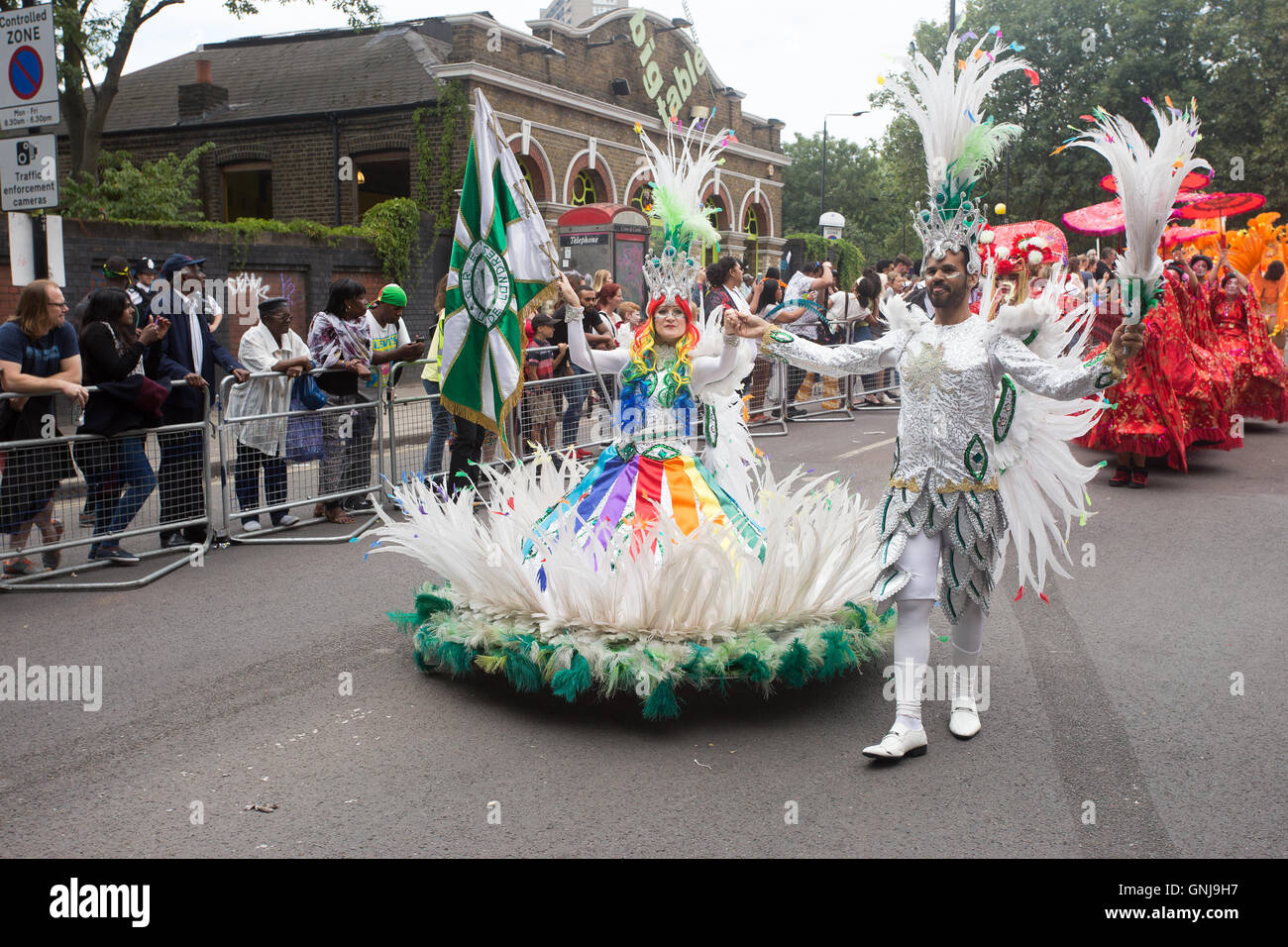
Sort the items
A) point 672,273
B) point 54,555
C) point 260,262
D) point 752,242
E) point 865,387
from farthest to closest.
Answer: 1. point 752,242
2. point 260,262
3. point 865,387
4. point 54,555
5. point 672,273

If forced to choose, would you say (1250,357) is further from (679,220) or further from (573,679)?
(573,679)

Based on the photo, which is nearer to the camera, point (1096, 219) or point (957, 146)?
point (957, 146)

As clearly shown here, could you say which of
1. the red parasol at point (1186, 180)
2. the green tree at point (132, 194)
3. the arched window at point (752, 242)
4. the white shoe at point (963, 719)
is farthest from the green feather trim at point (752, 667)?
the arched window at point (752, 242)

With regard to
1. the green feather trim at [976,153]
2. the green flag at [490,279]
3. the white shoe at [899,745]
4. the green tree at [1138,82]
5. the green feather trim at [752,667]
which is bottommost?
the white shoe at [899,745]

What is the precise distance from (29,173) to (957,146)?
690cm

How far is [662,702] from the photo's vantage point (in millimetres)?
4492

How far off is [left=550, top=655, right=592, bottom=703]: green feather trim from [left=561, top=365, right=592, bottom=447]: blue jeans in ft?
20.8

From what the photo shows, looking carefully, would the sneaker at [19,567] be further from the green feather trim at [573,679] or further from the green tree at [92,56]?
the green tree at [92,56]

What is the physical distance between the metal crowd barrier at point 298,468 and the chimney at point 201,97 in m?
20.8

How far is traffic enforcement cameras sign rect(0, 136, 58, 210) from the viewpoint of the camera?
820cm

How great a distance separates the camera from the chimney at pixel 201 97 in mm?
26828

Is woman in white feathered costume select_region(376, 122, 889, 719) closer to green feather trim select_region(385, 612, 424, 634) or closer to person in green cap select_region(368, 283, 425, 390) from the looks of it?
green feather trim select_region(385, 612, 424, 634)

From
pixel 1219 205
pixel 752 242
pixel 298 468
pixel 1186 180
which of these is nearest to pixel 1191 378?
pixel 1186 180

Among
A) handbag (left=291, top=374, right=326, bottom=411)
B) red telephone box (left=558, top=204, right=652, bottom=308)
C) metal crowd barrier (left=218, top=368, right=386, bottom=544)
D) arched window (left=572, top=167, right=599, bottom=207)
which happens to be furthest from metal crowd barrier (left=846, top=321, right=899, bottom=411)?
arched window (left=572, top=167, right=599, bottom=207)
